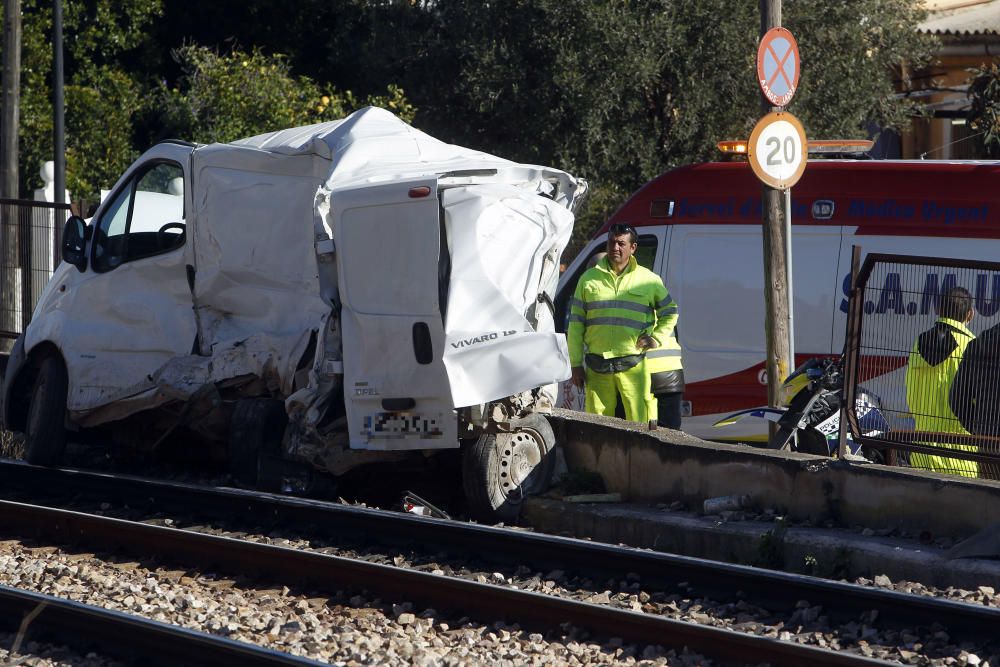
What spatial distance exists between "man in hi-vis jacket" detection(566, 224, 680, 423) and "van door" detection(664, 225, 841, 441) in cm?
141

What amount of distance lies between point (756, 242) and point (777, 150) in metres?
1.52

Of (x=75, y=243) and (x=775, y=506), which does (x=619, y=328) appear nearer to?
(x=775, y=506)

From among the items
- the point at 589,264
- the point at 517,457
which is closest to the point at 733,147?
the point at 589,264

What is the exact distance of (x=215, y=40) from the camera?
26.7 meters

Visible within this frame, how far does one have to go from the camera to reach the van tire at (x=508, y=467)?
8.94 meters

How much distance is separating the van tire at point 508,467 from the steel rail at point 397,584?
1561 mm

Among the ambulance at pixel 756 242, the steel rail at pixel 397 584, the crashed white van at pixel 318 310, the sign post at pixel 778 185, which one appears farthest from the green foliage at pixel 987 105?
the steel rail at pixel 397 584

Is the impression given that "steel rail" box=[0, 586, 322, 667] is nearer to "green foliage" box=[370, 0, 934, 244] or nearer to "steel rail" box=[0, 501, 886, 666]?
"steel rail" box=[0, 501, 886, 666]

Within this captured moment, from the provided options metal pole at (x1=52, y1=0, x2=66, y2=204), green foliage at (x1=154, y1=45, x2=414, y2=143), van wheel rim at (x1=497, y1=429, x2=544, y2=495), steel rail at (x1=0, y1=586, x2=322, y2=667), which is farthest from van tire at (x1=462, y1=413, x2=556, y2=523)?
green foliage at (x1=154, y1=45, x2=414, y2=143)

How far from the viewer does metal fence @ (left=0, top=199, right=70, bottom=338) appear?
1599 centimetres

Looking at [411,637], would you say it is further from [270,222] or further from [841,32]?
[841,32]

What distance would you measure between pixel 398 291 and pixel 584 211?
42.4 ft

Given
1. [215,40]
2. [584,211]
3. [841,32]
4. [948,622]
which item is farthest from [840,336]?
[215,40]

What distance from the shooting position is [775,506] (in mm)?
8328
